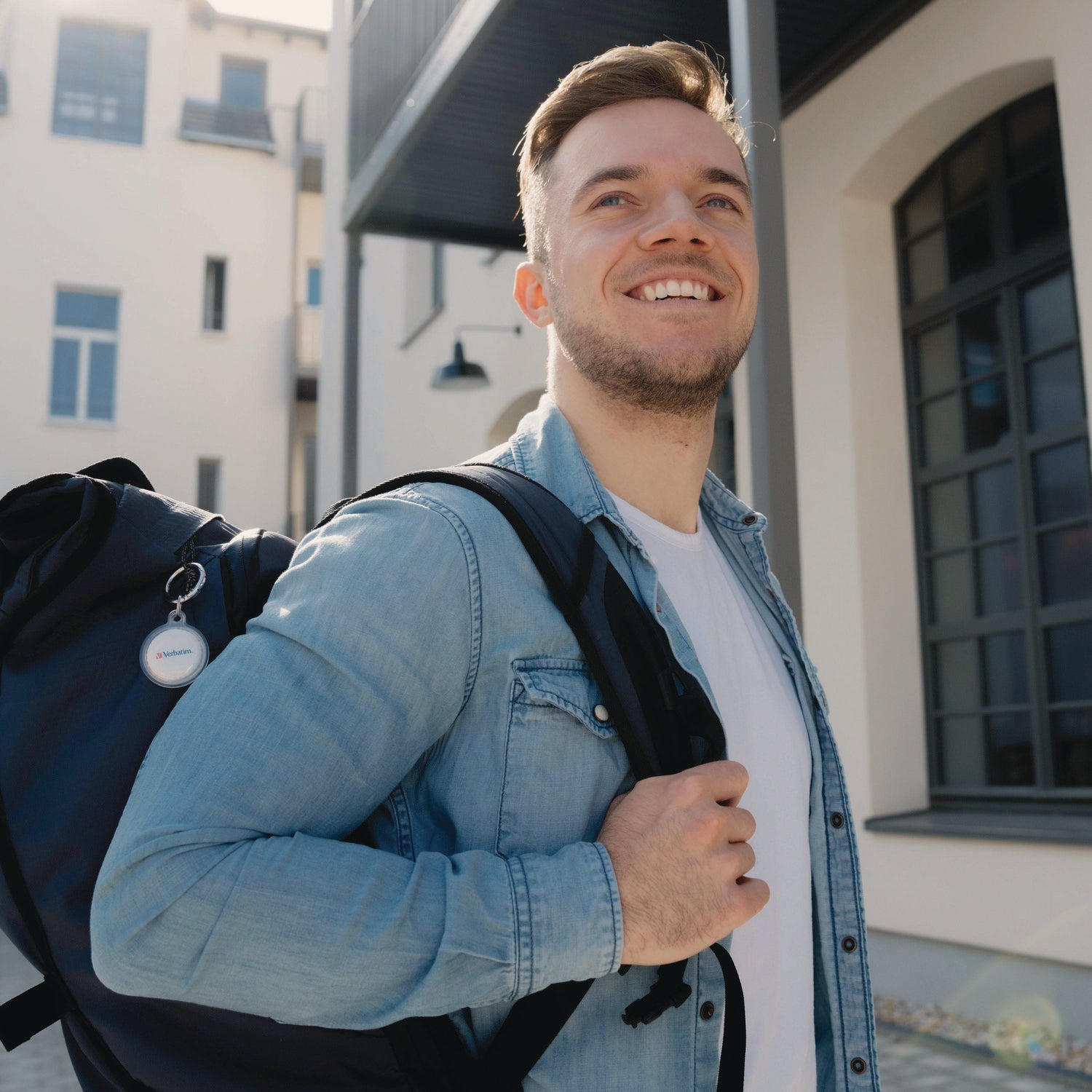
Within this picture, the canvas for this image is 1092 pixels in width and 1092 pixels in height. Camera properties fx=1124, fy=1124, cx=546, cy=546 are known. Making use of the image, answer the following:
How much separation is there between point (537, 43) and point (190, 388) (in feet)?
43.0

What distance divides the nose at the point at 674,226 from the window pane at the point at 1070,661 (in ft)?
11.8

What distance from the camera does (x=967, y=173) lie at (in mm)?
5262

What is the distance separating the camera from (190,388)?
56.0 feet

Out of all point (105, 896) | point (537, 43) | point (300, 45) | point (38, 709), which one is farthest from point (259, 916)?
point (300, 45)

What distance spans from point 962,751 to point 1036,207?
245 centimetres

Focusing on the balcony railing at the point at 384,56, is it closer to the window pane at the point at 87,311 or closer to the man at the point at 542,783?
the man at the point at 542,783

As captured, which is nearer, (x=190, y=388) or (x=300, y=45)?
(x=190, y=388)

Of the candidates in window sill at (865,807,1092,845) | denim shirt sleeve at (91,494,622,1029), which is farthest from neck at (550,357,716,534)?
window sill at (865,807,1092,845)

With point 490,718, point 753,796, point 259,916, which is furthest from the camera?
point 753,796

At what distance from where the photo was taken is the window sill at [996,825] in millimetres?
4102

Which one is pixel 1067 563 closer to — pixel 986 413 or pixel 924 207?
pixel 986 413

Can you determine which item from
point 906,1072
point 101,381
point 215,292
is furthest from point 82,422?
point 906,1072

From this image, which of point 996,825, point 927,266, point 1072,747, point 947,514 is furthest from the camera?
point 927,266

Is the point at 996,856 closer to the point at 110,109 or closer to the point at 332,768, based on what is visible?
the point at 332,768
